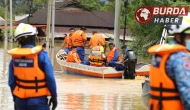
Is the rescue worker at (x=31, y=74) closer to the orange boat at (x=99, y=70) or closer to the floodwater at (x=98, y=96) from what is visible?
the floodwater at (x=98, y=96)

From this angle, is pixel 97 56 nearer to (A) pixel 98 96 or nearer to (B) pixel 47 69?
(A) pixel 98 96

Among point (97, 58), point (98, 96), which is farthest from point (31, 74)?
point (97, 58)

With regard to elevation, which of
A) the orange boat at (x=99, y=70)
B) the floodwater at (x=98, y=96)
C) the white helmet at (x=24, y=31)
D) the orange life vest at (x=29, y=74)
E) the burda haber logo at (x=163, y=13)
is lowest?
the floodwater at (x=98, y=96)

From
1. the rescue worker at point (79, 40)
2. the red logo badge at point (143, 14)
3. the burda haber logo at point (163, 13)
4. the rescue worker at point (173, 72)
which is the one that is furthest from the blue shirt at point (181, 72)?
the rescue worker at point (79, 40)

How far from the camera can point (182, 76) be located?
4.47 m

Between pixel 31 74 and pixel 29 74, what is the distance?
24mm

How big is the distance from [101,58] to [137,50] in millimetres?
17412

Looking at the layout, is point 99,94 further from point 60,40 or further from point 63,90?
point 60,40

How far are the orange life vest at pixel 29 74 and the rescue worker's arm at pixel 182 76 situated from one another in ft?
6.14

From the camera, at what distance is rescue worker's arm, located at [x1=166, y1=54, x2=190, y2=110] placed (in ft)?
14.6

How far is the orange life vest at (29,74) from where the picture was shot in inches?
233

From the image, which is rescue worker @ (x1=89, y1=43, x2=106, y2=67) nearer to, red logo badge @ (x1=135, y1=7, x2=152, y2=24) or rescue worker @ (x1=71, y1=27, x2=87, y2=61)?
rescue worker @ (x1=71, y1=27, x2=87, y2=61)

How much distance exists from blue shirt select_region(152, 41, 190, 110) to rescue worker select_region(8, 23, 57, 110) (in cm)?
172

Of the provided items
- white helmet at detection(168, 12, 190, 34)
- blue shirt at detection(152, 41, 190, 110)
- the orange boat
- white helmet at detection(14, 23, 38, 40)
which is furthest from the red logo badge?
blue shirt at detection(152, 41, 190, 110)
